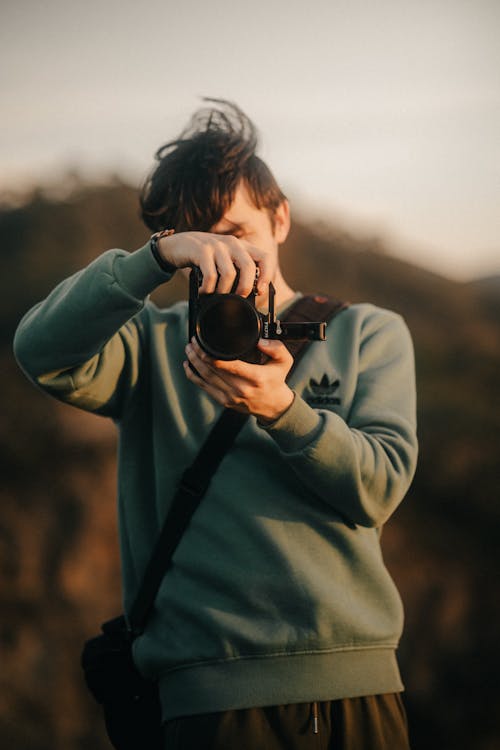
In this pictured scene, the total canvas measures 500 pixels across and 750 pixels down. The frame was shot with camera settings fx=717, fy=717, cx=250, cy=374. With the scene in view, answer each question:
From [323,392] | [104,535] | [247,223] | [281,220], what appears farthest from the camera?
[104,535]

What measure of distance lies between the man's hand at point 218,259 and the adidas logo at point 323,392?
0.33 meters

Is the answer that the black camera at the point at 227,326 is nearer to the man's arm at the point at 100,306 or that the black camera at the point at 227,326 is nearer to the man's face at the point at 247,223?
the man's arm at the point at 100,306

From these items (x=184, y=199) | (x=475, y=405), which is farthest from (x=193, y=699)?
(x=475, y=405)

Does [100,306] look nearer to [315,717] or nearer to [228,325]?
[228,325]

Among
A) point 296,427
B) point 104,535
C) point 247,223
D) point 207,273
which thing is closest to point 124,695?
point 296,427

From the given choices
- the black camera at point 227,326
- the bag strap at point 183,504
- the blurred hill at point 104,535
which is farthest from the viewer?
the blurred hill at point 104,535

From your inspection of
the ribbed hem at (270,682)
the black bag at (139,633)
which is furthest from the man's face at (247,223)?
the ribbed hem at (270,682)

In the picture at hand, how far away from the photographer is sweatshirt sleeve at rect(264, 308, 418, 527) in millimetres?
1441

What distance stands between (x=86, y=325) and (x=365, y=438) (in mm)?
648

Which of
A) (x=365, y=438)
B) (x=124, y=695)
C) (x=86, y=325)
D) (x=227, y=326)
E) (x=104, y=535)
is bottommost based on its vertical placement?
(x=104, y=535)

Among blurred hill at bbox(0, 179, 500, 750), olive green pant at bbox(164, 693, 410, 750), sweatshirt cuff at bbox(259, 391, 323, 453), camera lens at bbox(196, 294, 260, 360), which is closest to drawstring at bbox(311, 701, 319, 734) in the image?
olive green pant at bbox(164, 693, 410, 750)

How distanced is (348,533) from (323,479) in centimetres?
19

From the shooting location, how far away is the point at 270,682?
148 centimetres

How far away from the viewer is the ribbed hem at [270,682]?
148 centimetres
